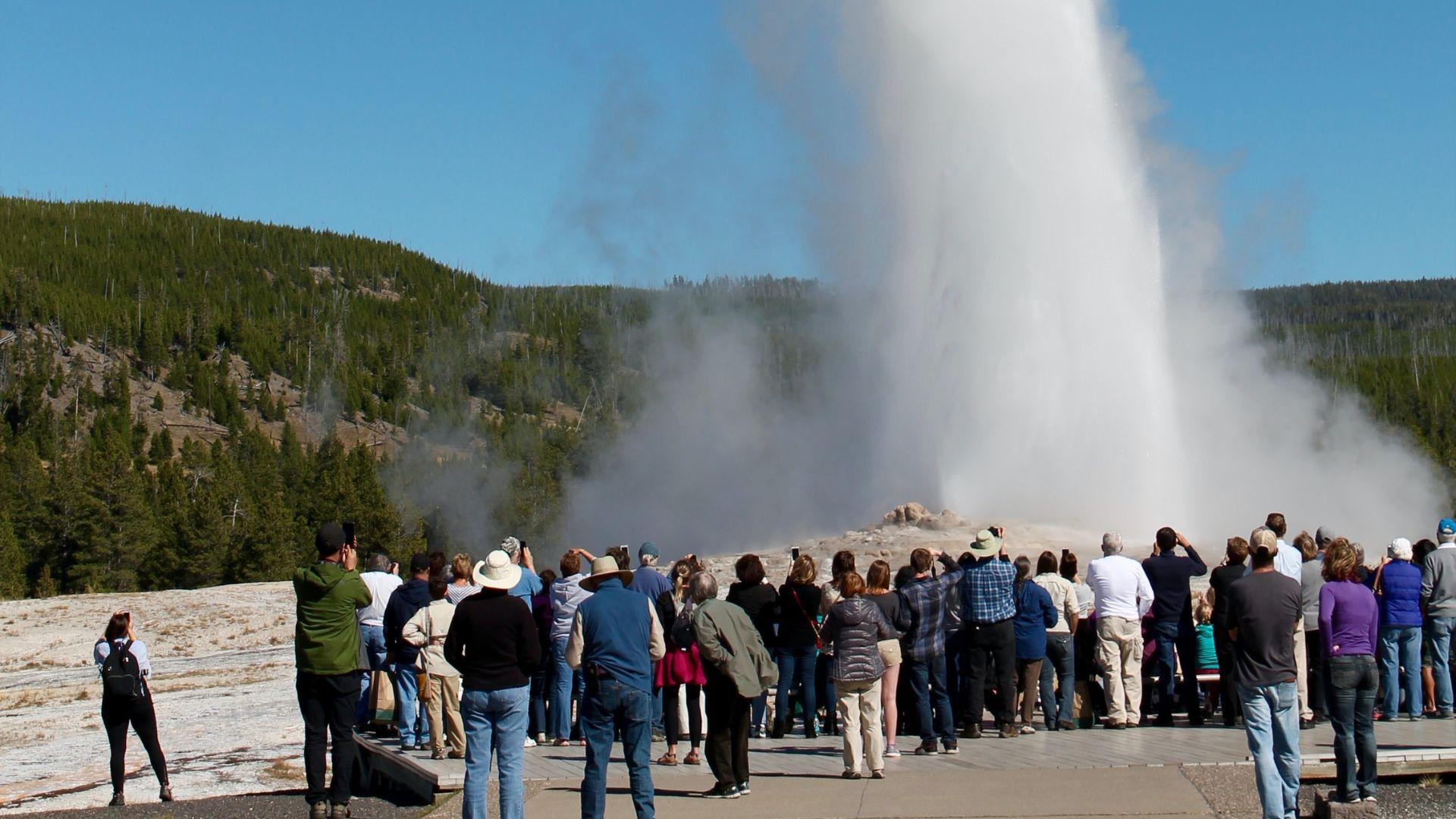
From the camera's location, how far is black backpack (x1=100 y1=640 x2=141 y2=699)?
867 cm

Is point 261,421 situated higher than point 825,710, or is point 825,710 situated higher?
point 261,421

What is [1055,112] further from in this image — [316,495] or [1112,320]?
[316,495]

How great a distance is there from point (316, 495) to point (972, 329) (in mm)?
40059

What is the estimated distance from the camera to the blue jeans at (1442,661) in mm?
9320

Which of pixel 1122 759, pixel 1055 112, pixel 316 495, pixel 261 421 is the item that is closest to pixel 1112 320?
pixel 1055 112

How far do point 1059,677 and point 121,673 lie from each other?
6.04 meters

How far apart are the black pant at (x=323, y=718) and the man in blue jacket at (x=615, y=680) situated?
1.22 metres

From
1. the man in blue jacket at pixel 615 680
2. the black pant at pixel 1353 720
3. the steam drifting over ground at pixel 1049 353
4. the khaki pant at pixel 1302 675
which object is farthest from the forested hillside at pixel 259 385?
the black pant at pixel 1353 720

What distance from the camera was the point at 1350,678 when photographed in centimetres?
681

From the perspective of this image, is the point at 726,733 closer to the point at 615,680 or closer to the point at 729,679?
the point at 729,679

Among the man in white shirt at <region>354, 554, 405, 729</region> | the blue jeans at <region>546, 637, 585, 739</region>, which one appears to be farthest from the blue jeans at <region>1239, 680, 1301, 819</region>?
the man in white shirt at <region>354, 554, 405, 729</region>

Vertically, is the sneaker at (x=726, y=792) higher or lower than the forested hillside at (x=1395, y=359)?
lower

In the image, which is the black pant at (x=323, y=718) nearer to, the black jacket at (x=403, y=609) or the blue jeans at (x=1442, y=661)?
the black jacket at (x=403, y=609)

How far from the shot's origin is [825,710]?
10.1 m
